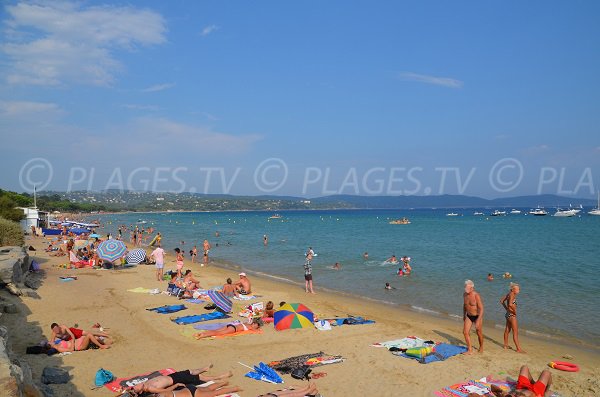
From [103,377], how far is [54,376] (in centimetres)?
70

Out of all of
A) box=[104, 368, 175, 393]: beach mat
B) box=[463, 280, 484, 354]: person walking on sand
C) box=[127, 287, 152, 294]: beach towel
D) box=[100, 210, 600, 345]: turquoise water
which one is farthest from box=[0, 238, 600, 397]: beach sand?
box=[100, 210, 600, 345]: turquoise water

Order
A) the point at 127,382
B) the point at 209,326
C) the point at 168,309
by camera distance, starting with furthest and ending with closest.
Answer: the point at 168,309
the point at 209,326
the point at 127,382

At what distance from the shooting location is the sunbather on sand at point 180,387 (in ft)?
19.4

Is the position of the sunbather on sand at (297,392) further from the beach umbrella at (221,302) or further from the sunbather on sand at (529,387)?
the beach umbrella at (221,302)

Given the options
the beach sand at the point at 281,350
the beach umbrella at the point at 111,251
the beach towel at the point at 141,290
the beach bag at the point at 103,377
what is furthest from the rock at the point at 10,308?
the beach umbrella at the point at 111,251

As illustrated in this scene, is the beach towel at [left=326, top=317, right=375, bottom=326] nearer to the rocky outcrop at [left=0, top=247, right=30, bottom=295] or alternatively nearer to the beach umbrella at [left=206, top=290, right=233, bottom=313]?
the beach umbrella at [left=206, top=290, right=233, bottom=313]

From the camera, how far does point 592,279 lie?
64.2 ft

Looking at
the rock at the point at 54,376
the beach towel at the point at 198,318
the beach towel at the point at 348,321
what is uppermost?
the beach towel at the point at 348,321

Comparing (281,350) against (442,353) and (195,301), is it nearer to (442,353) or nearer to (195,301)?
(442,353)

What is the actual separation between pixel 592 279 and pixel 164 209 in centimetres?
18145

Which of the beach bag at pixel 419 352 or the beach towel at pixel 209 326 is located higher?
the beach bag at pixel 419 352

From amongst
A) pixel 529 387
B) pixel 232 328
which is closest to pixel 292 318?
pixel 232 328

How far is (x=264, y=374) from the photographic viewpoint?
23.7 feet

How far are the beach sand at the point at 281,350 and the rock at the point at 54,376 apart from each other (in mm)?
122
